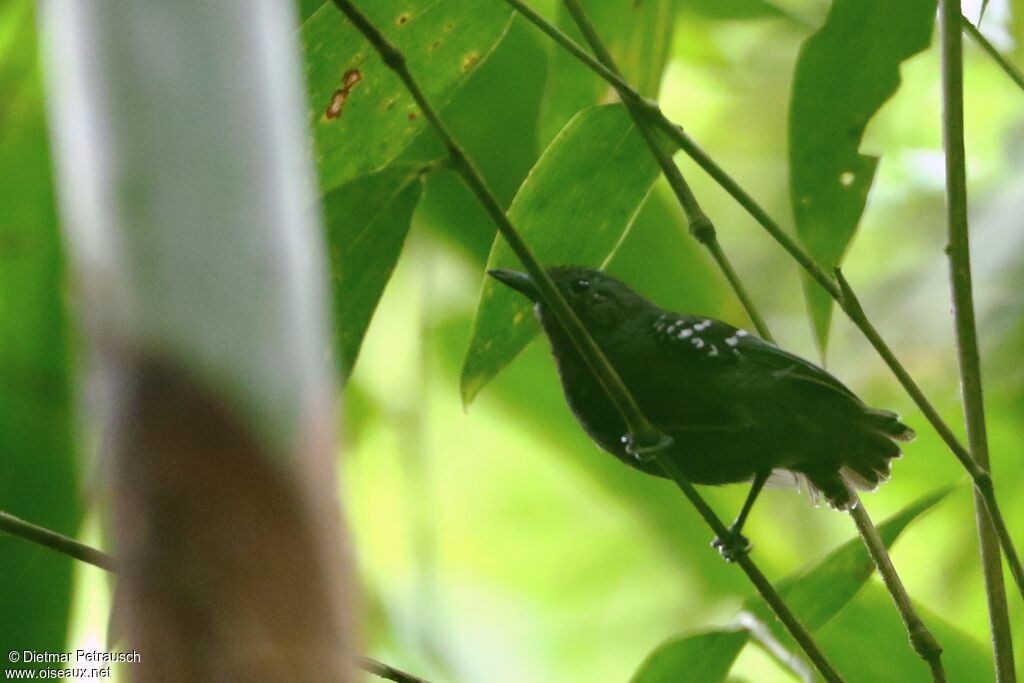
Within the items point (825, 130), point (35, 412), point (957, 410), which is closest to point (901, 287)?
point (957, 410)

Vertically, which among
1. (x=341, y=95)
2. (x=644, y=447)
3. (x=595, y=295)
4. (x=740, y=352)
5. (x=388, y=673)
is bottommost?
(x=388, y=673)

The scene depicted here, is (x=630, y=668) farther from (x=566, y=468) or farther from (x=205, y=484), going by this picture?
(x=205, y=484)

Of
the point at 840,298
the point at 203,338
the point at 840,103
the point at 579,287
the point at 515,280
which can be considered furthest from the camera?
the point at 579,287

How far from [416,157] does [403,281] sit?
155cm

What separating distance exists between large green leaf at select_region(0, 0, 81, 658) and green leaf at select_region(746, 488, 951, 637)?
43.4 inches

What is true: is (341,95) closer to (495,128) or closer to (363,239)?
(363,239)

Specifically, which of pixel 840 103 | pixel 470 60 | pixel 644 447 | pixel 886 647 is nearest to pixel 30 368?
pixel 470 60

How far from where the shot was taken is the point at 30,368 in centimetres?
184

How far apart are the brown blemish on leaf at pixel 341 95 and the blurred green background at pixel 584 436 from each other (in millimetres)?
435

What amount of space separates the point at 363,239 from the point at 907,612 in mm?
868

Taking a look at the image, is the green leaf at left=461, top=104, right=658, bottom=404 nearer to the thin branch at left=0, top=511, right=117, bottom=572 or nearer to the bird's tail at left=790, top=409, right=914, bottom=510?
the bird's tail at left=790, top=409, right=914, bottom=510

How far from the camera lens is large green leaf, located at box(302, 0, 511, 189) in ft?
5.21

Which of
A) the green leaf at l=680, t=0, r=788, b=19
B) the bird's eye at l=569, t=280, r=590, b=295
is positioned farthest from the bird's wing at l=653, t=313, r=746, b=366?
the green leaf at l=680, t=0, r=788, b=19

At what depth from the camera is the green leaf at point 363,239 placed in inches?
60.8
